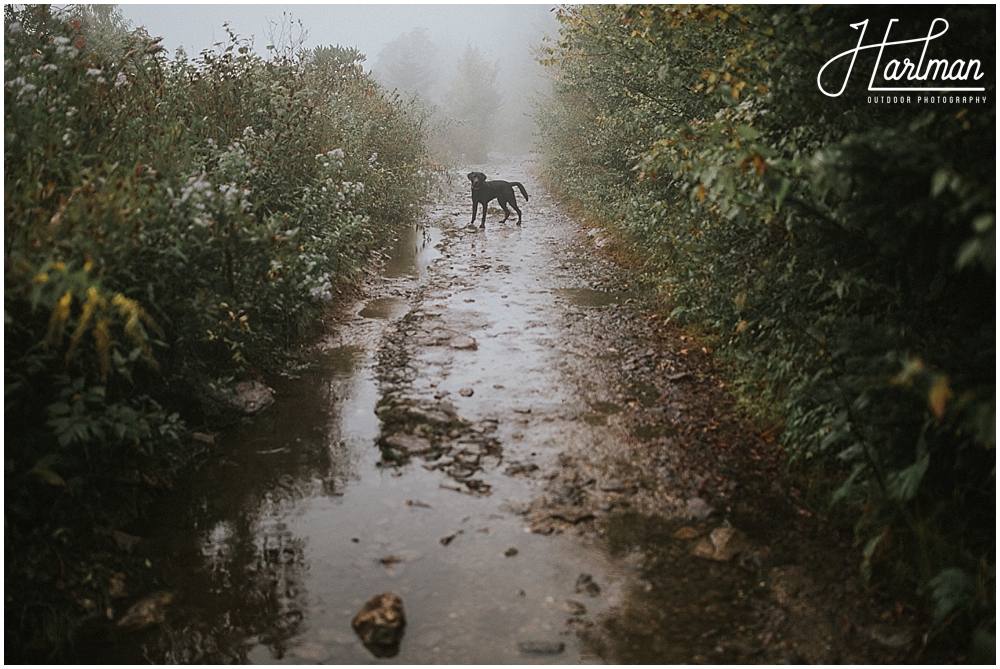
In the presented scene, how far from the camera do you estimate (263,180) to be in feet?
27.1

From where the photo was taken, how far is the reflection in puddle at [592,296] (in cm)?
1009

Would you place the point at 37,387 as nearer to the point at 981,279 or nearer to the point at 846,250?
the point at 846,250

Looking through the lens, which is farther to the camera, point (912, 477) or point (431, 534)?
point (431, 534)

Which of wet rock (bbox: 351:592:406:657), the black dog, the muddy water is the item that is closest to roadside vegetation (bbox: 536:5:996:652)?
the muddy water

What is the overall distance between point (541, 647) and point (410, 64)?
48.8 metres

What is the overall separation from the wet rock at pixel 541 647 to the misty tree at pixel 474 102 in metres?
39.3

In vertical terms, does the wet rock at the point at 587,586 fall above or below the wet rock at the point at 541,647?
above

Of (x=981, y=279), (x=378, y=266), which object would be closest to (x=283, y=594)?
(x=981, y=279)

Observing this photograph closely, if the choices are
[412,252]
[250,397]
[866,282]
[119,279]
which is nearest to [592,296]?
[412,252]

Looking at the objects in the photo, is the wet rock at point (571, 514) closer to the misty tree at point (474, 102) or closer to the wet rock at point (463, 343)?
the wet rock at point (463, 343)

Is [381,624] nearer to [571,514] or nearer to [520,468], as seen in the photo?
[571,514]

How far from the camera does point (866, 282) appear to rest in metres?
4.66

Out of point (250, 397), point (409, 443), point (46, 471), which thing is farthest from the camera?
A: point (250, 397)

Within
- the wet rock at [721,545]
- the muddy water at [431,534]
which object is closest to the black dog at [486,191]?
the muddy water at [431,534]
